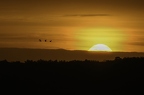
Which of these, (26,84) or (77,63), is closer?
(26,84)

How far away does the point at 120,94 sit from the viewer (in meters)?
29.1

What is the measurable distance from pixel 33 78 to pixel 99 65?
3796 millimetres

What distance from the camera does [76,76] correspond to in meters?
30.5

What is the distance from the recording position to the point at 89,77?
30594 millimetres

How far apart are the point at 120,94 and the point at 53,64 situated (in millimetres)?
3955

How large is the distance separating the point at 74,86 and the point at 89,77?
132 centimetres

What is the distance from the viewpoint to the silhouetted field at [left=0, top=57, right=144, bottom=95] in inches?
1150

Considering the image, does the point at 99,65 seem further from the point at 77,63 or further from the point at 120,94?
the point at 120,94

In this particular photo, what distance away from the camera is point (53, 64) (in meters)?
31.4

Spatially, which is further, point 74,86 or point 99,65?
point 99,65

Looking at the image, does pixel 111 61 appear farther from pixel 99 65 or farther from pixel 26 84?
pixel 26 84

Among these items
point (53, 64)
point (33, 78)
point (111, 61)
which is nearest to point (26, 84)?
point (33, 78)

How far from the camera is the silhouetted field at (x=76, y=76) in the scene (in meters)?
29.2

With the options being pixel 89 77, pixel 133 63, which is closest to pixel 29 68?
pixel 89 77
